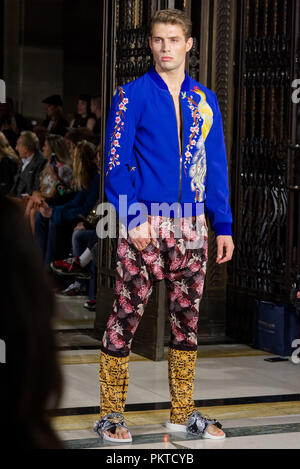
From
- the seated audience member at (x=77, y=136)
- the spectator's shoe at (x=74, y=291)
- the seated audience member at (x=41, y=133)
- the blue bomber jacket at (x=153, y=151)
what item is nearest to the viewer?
the blue bomber jacket at (x=153, y=151)

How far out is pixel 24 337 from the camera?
3.70ft

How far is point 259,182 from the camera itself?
587 cm

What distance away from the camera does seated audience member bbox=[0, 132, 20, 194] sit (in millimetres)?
8484

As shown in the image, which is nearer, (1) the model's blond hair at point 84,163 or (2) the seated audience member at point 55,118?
(1) the model's blond hair at point 84,163

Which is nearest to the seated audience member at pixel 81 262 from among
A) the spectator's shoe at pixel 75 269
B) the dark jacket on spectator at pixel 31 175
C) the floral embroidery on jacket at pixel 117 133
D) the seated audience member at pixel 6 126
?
the spectator's shoe at pixel 75 269

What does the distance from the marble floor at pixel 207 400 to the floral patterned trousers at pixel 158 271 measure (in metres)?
0.41

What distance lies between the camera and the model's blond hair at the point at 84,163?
720 cm

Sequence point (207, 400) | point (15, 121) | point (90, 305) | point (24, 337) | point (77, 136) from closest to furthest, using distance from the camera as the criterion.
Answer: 1. point (24, 337)
2. point (207, 400)
3. point (90, 305)
4. point (77, 136)
5. point (15, 121)

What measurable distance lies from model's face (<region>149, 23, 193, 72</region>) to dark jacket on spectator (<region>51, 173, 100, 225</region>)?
152 inches

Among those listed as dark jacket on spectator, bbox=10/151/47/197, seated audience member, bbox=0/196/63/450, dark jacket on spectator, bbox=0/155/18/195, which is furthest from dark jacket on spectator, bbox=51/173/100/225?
seated audience member, bbox=0/196/63/450

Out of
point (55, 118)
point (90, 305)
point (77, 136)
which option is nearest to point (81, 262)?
point (90, 305)

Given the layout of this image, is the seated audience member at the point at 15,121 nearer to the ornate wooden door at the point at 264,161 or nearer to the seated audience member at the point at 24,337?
the ornate wooden door at the point at 264,161

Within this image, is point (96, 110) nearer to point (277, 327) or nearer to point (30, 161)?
point (30, 161)

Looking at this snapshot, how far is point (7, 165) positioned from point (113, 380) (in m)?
5.32
